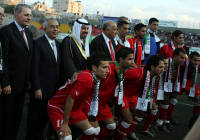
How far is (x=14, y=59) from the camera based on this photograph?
3135 millimetres

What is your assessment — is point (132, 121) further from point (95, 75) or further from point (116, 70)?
point (95, 75)

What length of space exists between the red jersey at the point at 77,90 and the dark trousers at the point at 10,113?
607mm

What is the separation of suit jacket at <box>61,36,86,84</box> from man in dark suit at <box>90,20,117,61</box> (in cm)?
78

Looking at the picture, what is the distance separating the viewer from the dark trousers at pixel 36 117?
10.8ft

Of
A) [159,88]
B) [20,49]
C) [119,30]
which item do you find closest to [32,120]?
[20,49]

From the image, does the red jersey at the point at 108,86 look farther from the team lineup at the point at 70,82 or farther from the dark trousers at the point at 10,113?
the dark trousers at the point at 10,113

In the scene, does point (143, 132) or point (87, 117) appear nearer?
point (87, 117)

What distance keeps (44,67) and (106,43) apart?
1.44 meters

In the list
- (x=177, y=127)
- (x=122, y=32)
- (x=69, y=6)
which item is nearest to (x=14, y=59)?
(x=122, y=32)

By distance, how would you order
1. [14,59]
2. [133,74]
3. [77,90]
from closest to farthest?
[77,90], [14,59], [133,74]

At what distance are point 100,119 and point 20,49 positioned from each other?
1510 millimetres

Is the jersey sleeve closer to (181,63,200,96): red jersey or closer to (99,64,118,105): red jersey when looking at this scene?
(99,64,118,105): red jersey

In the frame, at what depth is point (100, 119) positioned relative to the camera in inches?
136

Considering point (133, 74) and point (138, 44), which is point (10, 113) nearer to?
point (133, 74)
